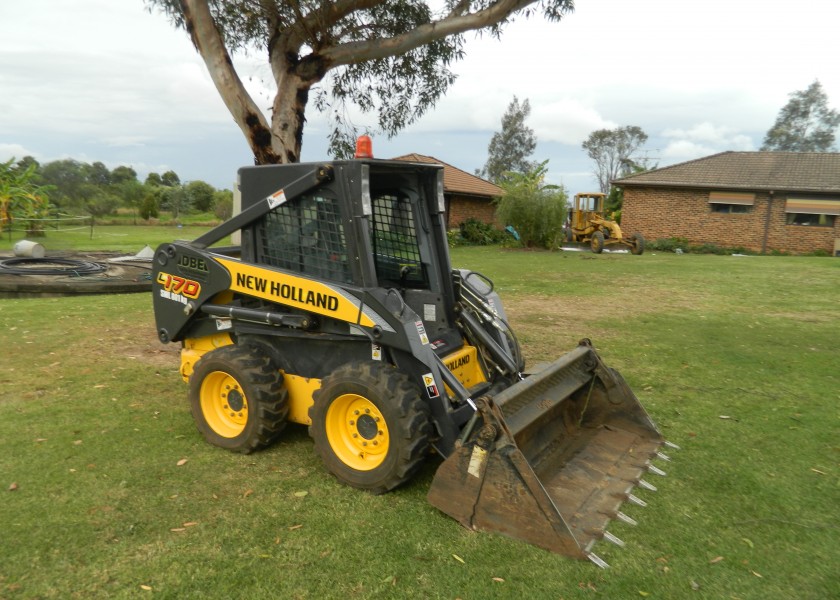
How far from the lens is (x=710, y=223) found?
84.9 feet

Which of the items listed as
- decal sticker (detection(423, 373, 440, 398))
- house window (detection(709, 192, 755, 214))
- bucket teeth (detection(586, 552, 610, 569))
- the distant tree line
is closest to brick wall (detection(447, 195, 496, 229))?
house window (detection(709, 192, 755, 214))

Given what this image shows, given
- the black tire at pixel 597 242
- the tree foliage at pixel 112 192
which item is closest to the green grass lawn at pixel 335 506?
the black tire at pixel 597 242

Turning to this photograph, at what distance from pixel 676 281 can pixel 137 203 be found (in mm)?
38889

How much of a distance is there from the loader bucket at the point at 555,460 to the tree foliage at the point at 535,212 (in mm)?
19258

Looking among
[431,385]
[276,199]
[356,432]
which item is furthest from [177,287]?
[431,385]

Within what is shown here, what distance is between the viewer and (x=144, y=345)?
7.36 metres

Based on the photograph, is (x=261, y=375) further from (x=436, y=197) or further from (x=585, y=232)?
(x=585, y=232)

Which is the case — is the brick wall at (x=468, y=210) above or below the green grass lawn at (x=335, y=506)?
above

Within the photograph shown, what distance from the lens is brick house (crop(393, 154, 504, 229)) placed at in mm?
27203

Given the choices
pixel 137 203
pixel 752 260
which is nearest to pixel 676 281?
pixel 752 260

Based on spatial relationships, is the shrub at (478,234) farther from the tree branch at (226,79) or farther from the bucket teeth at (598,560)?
the bucket teeth at (598,560)

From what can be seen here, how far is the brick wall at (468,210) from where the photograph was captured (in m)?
27.4

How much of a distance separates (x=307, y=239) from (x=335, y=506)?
1716 mm

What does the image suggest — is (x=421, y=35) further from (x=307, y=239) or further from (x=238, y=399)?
(x=238, y=399)
